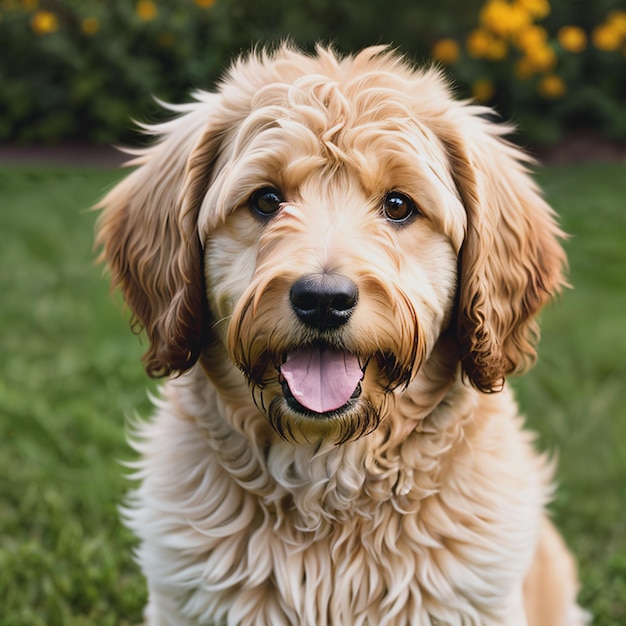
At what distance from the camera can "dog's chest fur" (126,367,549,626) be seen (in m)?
3.05

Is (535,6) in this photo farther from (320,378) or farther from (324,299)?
(324,299)

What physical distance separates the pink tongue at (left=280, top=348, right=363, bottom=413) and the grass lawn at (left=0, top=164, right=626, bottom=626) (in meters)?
1.66

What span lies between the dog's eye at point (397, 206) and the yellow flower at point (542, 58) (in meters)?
6.96

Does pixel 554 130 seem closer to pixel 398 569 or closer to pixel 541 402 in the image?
pixel 541 402

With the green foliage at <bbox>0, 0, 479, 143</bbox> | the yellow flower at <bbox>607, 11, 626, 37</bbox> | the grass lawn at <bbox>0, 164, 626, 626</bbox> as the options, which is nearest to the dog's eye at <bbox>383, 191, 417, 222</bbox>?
the grass lawn at <bbox>0, 164, 626, 626</bbox>

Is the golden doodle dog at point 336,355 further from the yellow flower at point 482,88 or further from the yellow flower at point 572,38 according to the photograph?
the yellow flower at point 572,38

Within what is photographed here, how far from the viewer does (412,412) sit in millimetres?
3053

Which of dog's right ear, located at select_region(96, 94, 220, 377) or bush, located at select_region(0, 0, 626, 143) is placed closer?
dog's right ear, located at select_region(96, 94, 220, 377)

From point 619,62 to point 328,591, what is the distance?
7.87m

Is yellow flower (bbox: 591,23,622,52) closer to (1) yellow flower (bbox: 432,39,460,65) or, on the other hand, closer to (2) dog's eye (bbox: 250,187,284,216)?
(1) yellow flower (bbox: 432,39,460,65)

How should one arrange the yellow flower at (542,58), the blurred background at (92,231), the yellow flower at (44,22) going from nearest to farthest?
the blurred background at (92,231) < the yellow flower at (44,22) < the yellow flower at (542,58)

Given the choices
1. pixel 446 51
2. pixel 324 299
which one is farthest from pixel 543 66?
pixel 324 299

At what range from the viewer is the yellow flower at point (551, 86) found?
30.7 ft

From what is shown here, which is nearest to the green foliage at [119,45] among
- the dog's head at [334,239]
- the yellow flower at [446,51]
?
the yellow flower at [446,51]
